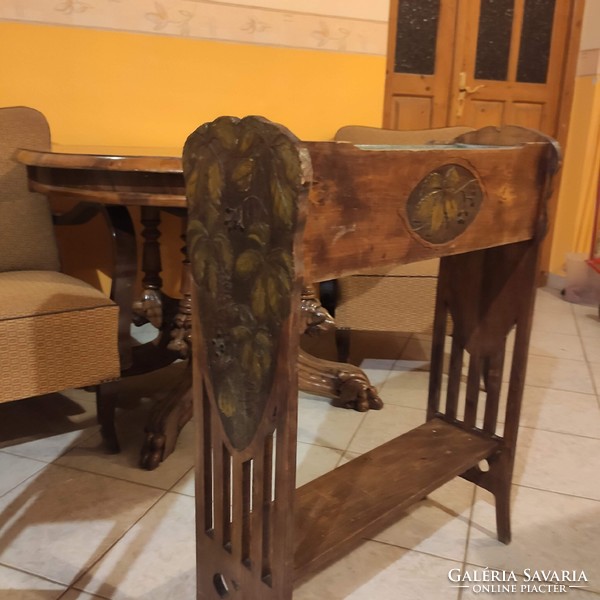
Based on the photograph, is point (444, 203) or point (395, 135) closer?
point (444, 203)

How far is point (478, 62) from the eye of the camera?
320 cm

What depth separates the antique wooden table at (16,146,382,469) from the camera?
49.9 inches

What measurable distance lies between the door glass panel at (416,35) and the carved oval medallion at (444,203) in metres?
2.33

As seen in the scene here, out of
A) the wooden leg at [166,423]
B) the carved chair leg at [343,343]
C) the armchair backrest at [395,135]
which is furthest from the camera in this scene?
the armchair backrest at [395,135]

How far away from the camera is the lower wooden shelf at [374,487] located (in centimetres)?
99

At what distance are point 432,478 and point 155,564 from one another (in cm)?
59

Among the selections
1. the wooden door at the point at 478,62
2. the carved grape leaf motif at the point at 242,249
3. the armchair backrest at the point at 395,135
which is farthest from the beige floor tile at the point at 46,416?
the wooden door at the point at 478,62

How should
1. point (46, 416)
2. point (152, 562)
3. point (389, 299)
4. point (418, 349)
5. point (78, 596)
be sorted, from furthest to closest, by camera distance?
point (418, 349), point (389, 299), point (46, 416), point (152, 562), point (78, 596)

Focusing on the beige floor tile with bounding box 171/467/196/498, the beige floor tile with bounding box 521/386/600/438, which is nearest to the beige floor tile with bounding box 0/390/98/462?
the beige floor tile with bounding box 171/467/196/498

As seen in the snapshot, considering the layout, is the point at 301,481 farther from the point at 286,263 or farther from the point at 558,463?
the point at 286,263

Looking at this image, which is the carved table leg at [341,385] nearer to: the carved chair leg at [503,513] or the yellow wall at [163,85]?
the carved chair leg at [503,513]

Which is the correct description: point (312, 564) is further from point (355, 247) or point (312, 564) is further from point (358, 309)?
point (358, 309)

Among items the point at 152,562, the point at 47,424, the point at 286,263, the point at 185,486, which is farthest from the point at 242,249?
the point at 47,424

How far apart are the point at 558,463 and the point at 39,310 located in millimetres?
1406
